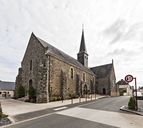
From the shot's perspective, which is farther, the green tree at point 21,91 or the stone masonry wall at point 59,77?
the green tree at point 21,91

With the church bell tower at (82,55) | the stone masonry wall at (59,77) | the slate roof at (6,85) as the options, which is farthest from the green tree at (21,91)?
the slate roof at (6,85)

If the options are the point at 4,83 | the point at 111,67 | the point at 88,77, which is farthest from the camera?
the point at 4,83

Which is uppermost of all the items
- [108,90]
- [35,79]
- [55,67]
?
[55,67]

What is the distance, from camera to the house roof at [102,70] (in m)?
47.2

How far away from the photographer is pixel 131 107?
1272 cm

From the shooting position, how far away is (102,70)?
49000mm

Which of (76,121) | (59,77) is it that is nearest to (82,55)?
(59,77)

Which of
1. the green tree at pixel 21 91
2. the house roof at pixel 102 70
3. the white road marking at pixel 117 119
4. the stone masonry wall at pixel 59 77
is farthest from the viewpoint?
the house roof at pixel 102 70

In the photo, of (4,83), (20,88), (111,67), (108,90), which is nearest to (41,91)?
(20,88)

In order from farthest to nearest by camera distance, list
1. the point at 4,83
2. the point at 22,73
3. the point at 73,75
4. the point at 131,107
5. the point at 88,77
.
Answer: the point at 4,83, the point at 88,77, the point at 73,75, the point at 22,73, the point at 131,107

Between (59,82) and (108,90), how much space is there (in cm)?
2293

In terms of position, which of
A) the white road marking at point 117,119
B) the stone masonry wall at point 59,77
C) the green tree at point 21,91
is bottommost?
the white road marking at point 117,119

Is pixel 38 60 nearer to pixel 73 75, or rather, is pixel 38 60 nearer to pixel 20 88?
pixel 20 88

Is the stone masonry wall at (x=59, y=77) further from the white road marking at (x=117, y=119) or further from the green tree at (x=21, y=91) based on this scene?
the white road marking at (x=117, y=119)
